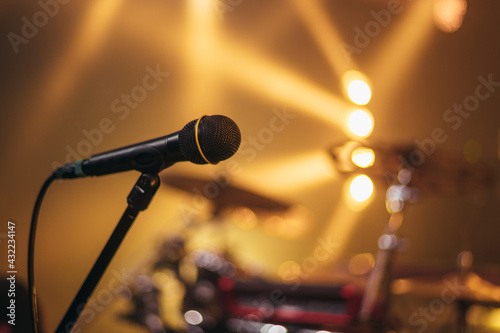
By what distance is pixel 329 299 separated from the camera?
1921 mm

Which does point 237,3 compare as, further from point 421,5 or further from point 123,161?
point 123,161

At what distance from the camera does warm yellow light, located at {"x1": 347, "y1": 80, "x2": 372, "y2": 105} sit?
4008mm

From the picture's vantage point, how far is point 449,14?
4.06 m

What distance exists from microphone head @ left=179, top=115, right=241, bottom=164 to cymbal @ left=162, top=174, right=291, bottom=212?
1.73m

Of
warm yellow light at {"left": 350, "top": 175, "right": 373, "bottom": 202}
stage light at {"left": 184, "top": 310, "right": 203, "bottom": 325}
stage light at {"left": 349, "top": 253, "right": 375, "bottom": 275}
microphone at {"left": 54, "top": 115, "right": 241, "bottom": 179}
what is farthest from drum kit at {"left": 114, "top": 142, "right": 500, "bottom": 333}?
warm yellow light at {"left": 350, "top": 175, "right": 373, "bottom": 202}

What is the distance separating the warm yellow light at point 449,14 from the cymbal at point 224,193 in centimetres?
237

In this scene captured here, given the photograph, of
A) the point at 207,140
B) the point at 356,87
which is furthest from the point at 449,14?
the point at 207,140

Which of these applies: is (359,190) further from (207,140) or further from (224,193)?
(207,140)

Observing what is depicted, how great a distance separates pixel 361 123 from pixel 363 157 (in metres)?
2.30

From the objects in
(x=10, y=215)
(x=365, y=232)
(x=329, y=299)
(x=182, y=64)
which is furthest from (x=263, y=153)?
(x=10, y=215)

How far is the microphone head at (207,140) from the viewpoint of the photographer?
0.78 metres

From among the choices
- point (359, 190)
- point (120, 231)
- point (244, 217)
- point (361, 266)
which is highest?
point (359, 190)

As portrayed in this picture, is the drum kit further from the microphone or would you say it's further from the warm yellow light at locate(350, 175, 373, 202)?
the warm yellow light at locate(350, 175, 373, 202)

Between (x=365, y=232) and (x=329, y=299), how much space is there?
2345mm
